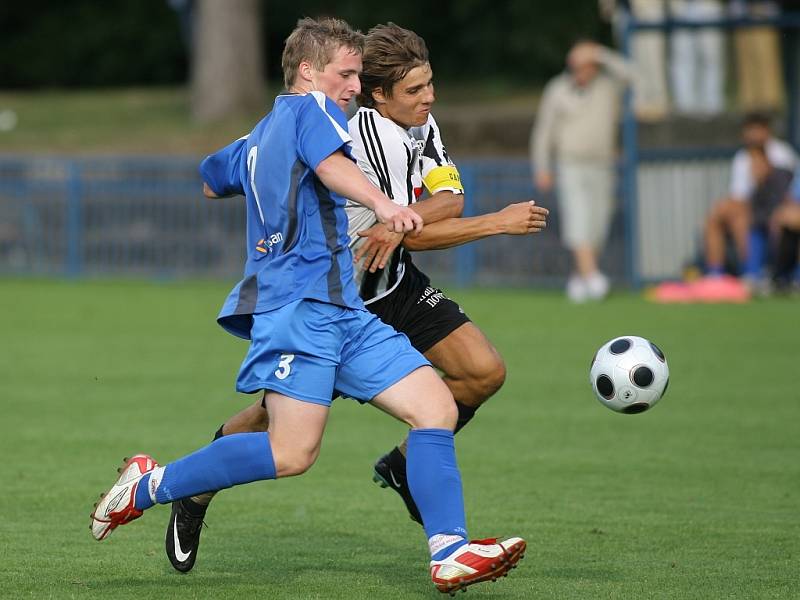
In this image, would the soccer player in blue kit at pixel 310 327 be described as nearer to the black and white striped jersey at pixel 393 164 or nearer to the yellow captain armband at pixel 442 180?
the black and white striped jersey at pixel 393 164

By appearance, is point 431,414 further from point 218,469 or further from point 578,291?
point 578,291

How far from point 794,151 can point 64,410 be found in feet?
39.3

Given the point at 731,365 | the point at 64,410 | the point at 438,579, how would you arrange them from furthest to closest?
the point at 731,365 → the point at 64,410 → the point at 438,579

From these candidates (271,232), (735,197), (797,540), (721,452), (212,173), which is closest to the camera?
(271,232)

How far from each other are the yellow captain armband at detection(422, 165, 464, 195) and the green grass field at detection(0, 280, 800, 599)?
1483 millimetres

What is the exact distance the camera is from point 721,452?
342 inches

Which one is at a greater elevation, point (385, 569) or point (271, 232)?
point (271, 232)

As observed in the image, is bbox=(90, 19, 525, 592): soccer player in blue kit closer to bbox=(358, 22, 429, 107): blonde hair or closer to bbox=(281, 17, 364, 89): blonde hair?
bbox=(281, 17, 364, 89): blonde hair

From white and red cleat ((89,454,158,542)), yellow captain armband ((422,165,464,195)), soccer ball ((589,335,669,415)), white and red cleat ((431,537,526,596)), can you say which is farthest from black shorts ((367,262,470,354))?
white and red cleat ((431,537,526,596))

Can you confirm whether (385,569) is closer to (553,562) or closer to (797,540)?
(553,562)

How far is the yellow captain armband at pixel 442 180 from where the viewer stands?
6.18 meters

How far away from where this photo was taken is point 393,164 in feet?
20.4

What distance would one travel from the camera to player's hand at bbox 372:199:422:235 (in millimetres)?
5098

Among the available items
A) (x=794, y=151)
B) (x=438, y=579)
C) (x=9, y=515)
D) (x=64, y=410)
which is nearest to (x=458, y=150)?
(x=794, y=151)
